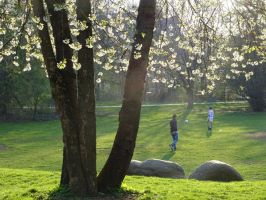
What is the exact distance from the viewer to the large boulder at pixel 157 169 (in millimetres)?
15852

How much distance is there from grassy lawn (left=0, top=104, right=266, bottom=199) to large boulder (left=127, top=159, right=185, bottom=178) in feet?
6.47

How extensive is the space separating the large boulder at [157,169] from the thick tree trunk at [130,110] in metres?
5.49

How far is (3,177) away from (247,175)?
9.39 metres

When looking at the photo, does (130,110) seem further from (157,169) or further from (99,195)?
(157,169)

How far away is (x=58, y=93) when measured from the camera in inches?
369

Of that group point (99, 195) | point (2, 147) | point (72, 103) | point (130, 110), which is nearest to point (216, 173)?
point (130, 110)

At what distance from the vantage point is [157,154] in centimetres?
A: 2556

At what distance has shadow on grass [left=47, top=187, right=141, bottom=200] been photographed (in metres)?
9.70

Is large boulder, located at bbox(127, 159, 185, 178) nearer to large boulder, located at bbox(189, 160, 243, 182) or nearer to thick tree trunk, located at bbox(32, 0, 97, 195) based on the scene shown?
large boulder, located at bbox(189, 160, 243, 182)

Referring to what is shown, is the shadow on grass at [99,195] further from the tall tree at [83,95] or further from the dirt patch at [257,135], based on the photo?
the dirt patch at [257,135]

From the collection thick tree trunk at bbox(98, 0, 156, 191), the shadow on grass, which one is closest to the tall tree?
thick tree trunk at bbox(98, 0, 156, 191)

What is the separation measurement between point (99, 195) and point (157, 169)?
6.15m

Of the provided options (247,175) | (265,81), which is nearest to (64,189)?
(247,175)

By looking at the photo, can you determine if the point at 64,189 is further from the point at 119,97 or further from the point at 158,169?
the point at 119,97
